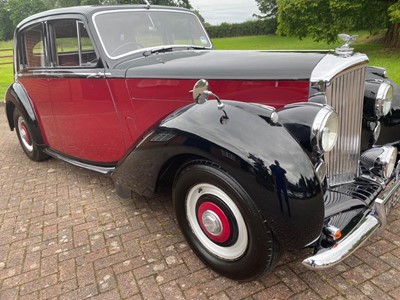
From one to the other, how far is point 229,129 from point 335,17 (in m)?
16.3

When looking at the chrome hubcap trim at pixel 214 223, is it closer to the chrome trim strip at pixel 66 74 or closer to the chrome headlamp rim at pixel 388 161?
the chrome headlamp rim at pixel 388 161

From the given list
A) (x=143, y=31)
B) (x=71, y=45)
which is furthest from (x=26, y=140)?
(x=143, y=31)

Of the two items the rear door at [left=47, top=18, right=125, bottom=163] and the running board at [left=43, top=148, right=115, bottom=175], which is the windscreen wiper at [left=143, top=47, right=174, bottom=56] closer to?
the rear door at [left=47, top=18, right=125, bottom=163]

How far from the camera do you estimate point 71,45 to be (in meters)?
3.44

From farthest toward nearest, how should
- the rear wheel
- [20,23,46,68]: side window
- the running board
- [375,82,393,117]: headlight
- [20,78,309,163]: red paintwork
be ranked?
the rear wheel → [20,23,46,68]: side window → the running board → [375,82,393,117]: headlight → [20,78,309,163]: red paintwork

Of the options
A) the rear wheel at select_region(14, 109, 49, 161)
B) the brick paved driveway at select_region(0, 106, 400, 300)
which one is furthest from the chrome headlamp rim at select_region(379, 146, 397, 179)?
the rear wheel at select_region(14, 109, 49, 161)

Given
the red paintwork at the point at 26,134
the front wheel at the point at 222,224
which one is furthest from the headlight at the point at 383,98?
the red paintwork at the point at 26,134

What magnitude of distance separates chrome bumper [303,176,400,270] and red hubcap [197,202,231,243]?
54 centimetres

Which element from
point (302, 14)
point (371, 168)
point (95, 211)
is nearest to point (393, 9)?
point (302, 14)

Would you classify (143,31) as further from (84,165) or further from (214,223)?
(214,223)

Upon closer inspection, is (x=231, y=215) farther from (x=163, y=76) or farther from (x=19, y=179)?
(x=19, y=179)

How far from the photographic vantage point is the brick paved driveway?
7.09 feet

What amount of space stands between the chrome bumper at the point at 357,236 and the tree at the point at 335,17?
15202 mm

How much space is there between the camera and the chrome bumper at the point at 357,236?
5.86ft
